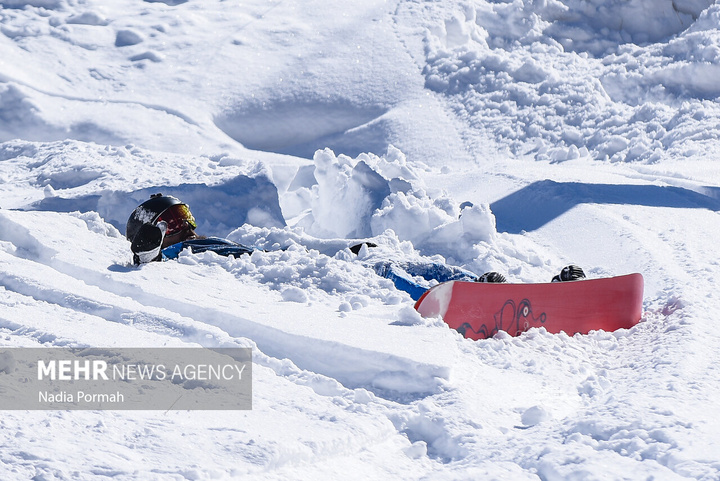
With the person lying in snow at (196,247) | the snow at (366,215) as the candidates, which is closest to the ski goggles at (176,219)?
the person lying in snow at (196,247)

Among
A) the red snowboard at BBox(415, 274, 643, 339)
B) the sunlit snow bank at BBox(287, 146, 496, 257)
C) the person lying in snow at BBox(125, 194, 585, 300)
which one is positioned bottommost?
the sunlit snow bank at BBox(287, 146, 496, 257)

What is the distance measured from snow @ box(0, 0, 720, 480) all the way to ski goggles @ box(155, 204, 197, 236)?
0.50m

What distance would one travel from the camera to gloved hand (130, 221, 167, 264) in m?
5.18

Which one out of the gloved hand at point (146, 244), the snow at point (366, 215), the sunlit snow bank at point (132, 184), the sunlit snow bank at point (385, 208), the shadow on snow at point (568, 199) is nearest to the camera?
the snow at point (366, 215)

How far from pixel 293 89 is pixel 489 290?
850 cm

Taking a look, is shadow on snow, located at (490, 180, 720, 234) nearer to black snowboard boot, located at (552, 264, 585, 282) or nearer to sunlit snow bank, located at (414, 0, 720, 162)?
sunlit snow bank, located at (414, 0, 720, 162)

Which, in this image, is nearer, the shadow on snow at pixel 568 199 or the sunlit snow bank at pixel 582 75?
the shadow on snow at pixel 568 199

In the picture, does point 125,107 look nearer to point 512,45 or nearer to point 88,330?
point 512,45

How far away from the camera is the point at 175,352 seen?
3744 mm

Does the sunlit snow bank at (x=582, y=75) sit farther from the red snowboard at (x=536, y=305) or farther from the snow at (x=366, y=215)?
the red snowboard at (x=536, y=305)

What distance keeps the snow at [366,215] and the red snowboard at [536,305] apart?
0.16 meters

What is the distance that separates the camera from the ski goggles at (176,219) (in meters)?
6.37

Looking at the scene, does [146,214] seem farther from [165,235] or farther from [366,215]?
[366,215]

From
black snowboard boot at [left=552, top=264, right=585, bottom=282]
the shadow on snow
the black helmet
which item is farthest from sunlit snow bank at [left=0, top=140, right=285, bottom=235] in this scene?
black snowboard boot at [left=552, top=264, right=585, bottom=282]
